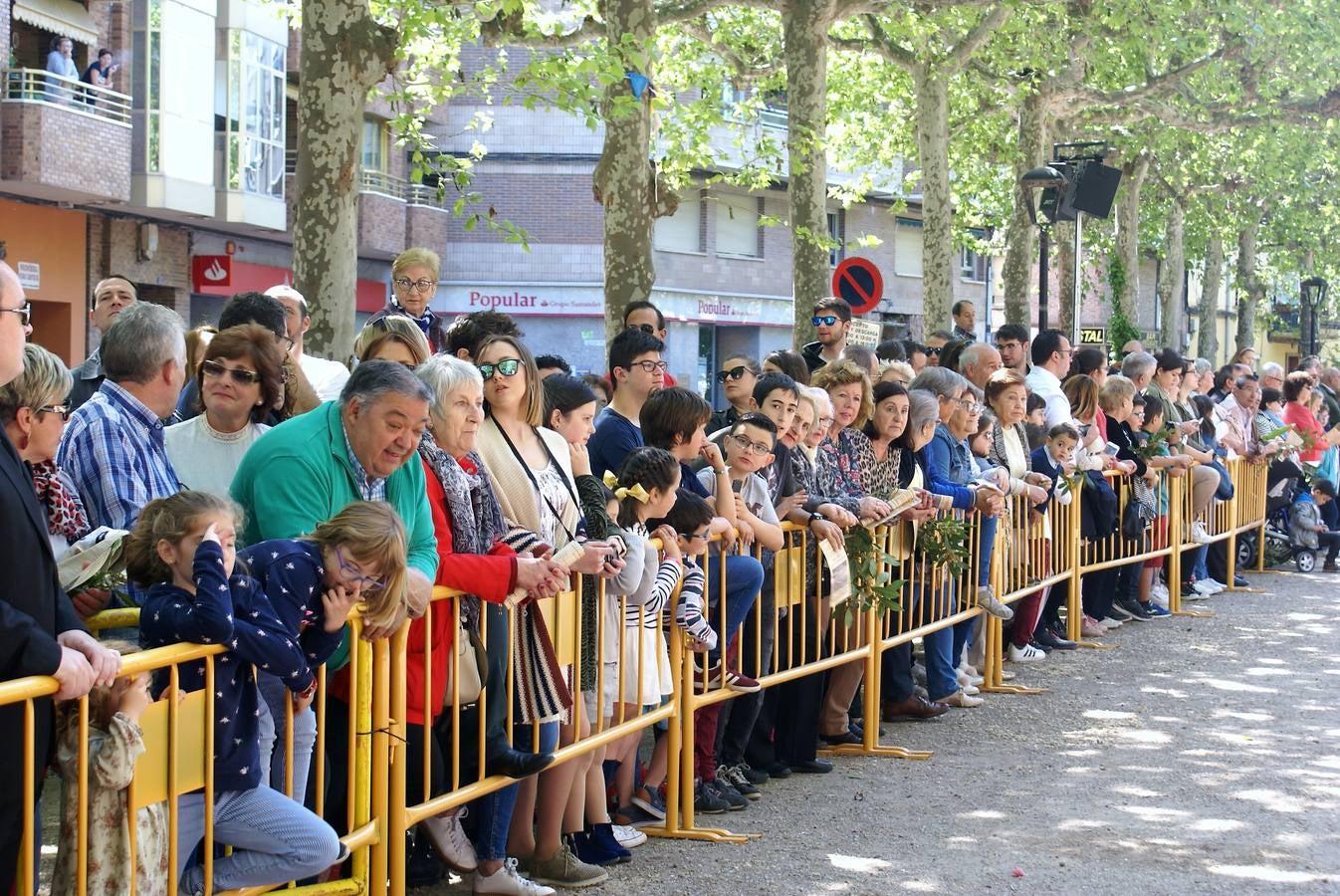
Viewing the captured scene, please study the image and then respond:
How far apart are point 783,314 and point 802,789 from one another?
3712cm

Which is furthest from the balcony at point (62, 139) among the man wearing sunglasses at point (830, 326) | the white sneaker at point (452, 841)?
the white sneaker at point (452, 841)

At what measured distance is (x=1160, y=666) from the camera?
11.8 m

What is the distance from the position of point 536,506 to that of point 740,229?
3784 cm

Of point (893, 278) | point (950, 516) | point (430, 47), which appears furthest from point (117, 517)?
point (893, 278)

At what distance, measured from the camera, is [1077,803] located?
25.6 feet

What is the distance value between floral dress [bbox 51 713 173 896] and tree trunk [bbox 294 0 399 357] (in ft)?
22.4

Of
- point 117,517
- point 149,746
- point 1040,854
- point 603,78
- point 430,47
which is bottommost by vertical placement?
point 1040,854

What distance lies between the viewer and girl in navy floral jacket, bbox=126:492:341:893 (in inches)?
170

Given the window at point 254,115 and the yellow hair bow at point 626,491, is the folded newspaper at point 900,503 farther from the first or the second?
the window at point 254,115

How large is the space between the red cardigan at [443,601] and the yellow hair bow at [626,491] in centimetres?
102

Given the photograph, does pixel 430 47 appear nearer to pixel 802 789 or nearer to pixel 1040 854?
pixel 802 789

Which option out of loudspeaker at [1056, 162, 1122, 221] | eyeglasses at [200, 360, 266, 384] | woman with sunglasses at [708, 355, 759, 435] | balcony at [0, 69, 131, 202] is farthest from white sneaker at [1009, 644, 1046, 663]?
balcony at [0, 69, 131, 202]

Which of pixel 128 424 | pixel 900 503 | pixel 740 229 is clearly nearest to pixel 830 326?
pixel 900 503

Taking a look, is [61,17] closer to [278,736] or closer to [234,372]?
[234,372]
